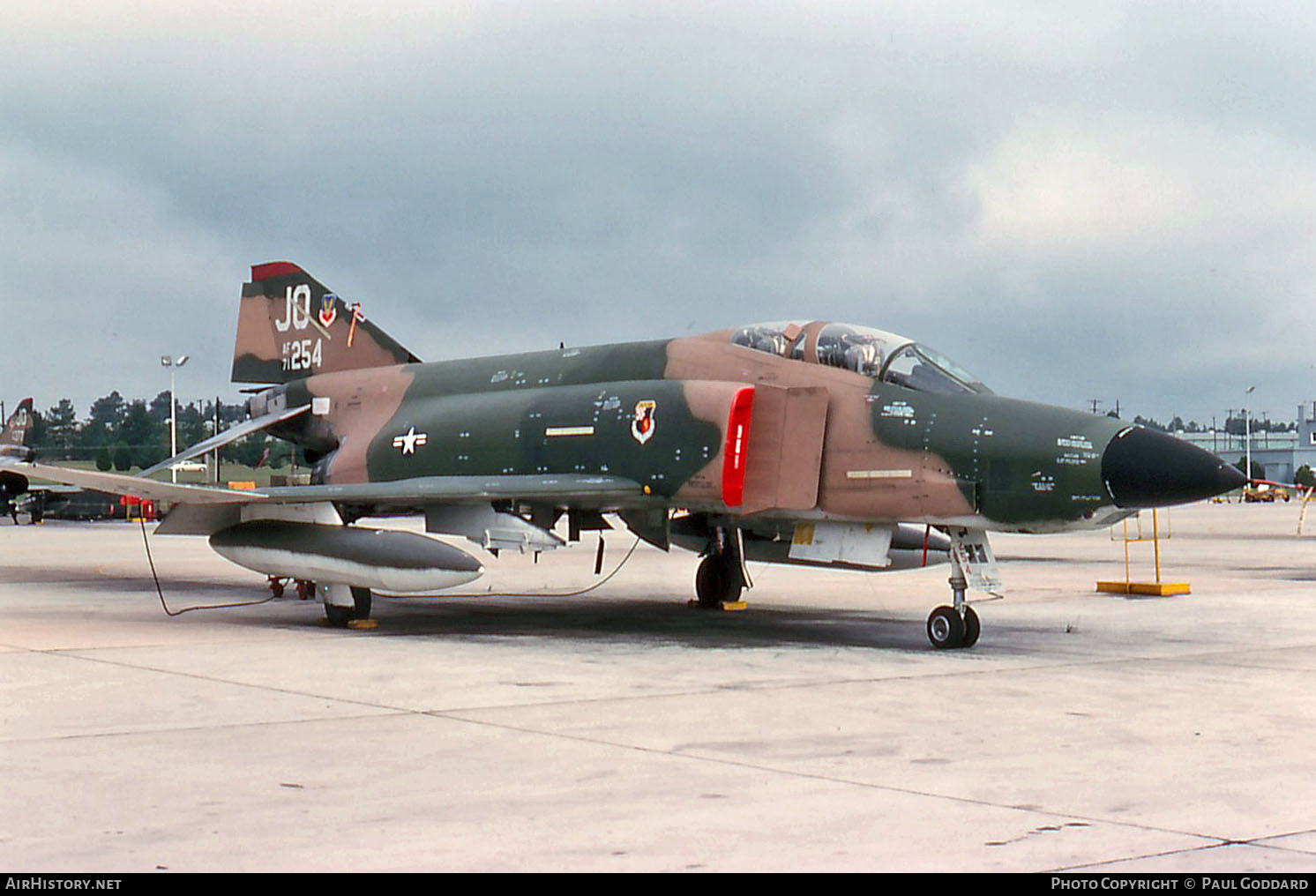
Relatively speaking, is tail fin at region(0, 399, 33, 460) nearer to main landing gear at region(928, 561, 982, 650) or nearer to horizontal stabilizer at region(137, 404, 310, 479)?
horizontal stabilizer at region(137, 404, 310, 479)

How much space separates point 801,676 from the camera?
955 cm

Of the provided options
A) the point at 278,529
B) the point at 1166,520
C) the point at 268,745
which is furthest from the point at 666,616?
the point at 1166,520

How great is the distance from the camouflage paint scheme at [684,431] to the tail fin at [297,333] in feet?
0.14

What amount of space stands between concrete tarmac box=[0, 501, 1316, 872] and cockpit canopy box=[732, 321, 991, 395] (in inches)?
85.3

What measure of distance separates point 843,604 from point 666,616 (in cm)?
224

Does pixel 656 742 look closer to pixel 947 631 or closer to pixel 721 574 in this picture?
pixel 947 631

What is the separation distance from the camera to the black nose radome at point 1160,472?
33.2ft

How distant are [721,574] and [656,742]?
826cm

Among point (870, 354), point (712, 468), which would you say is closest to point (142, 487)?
point (712, 468)

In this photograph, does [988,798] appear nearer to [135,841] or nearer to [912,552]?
[135,841]

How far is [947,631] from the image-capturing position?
11.1 meters

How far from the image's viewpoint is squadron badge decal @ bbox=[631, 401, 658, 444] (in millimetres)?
12422
